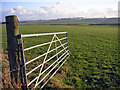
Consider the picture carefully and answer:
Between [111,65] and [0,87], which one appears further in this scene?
[111,65]

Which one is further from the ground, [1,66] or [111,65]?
[1,66]

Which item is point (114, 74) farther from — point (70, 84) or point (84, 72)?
point (70, 84)

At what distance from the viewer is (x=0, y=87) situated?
13.5 ft

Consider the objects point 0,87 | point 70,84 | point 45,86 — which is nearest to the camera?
point 0,87

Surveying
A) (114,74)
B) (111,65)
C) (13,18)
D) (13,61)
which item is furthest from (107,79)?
(13,18)

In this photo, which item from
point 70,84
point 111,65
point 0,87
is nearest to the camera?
point 0,87

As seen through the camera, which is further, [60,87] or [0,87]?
[60,87]

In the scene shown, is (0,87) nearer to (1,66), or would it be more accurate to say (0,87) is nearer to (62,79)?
(1,66)

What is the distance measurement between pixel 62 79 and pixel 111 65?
164 inches

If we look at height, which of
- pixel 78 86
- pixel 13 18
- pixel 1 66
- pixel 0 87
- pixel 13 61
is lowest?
pixel 78 86

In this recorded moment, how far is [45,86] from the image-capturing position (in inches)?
193

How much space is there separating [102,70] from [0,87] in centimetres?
567

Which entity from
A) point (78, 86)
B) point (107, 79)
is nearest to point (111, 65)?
point (107, 79)

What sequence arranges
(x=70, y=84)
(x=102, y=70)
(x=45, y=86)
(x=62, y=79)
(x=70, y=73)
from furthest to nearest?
(x=102, y=70) < (x=70, y=73) < (x=62, y=79) < (x=70, y=84) < (x=45, y=86)
